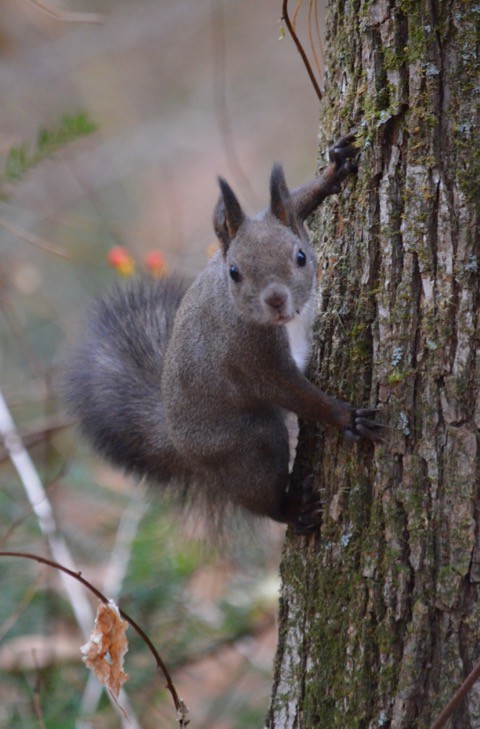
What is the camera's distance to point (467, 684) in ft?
4.96

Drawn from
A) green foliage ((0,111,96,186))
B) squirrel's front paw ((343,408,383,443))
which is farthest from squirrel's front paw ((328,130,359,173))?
green foliage ((0,111,96,186))

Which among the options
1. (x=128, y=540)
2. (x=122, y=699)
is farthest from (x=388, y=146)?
(x=128, y=540)

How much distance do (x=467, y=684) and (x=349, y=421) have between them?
1.89ft

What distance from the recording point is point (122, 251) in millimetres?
3250

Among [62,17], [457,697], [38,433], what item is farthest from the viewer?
[38,433]

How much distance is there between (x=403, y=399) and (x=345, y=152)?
60 cm

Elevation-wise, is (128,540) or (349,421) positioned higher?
(349,421)

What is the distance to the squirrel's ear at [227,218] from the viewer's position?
2111mm

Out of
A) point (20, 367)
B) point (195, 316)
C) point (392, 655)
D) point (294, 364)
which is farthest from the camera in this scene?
point (20, 367)

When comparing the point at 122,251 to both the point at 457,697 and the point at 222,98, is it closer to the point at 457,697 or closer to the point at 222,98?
the point at 222,98

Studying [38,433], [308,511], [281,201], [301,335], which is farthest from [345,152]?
[38,433]

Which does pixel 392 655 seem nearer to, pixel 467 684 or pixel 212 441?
pixel 467 684

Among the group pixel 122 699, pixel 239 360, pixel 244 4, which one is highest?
pixel 244 4

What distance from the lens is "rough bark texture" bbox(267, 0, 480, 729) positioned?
5.46 ft
